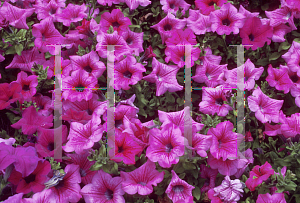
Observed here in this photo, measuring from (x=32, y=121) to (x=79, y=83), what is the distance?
29cm

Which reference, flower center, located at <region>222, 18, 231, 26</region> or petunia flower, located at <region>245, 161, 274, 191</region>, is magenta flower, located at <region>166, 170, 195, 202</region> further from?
flower center, located at <region>222, 18, 231, 26</region>

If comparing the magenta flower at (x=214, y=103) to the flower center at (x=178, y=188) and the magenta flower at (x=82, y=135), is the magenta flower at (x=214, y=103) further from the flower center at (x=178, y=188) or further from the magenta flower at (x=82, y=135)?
the magenta flower at (x=82, y=135)

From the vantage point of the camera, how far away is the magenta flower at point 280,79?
1.40 meters

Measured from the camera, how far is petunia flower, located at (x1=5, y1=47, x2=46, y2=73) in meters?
1.43

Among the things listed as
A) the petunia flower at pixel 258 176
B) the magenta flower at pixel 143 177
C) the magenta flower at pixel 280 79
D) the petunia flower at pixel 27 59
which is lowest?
the petunia flower at pixel 258 176

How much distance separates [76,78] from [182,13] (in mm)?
758

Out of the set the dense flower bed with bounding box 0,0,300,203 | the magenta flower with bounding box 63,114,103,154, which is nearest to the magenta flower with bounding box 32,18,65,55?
the dense flower bed with bounding box 0,0,300,203

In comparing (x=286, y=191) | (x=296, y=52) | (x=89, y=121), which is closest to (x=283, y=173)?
(x=286, y=191)

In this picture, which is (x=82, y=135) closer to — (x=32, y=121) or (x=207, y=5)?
(x=32, y=121)

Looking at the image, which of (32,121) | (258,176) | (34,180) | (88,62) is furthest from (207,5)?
(34,180)

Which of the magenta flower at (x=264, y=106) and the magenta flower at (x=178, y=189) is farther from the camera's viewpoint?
the magenta flower at (x=264, y=106)

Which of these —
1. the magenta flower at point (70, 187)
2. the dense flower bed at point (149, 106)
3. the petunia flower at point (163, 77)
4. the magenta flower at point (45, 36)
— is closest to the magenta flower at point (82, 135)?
the dense flower bed at point (149, 106)

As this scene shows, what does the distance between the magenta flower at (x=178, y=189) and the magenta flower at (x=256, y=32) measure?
0.87 m

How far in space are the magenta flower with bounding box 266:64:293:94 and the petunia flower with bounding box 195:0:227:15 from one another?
0.49 meters
